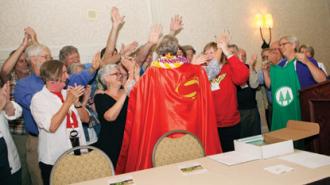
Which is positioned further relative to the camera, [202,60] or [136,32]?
[136,32]

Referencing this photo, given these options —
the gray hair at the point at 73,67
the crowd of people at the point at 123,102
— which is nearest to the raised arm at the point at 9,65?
the crowd of people at the point at 123,102

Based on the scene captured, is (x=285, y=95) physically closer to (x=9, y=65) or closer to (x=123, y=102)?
(x=123, y=102)

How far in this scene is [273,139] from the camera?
2.19 metres

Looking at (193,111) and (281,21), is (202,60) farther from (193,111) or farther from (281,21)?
(281,21)

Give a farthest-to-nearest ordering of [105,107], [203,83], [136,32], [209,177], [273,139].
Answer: [136,32] → [203,83] → [105,107] → [273,139] → [209,177]

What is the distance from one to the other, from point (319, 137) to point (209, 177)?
5.25 ft

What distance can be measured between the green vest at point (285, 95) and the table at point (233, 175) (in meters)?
1.48

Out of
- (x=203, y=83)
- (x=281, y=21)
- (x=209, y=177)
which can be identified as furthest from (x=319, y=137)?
(x=281, y=21)

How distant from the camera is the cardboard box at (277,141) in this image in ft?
6.74

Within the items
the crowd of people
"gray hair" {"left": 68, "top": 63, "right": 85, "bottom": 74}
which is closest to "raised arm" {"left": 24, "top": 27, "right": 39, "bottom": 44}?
the crowd of people

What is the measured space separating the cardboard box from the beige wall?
8.50ft

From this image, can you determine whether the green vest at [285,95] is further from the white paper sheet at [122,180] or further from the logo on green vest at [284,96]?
the white paper sheet at [122,180]

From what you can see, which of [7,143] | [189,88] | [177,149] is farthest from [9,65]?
[177,149]

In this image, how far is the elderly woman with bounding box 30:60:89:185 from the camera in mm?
2418
